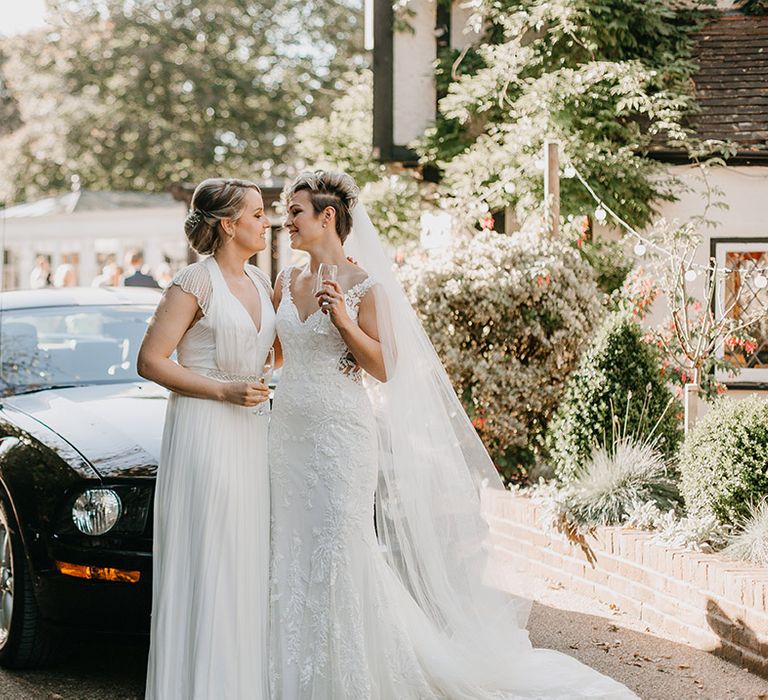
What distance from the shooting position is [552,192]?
9.48 meters

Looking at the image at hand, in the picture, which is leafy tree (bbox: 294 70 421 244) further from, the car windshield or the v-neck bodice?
the v-neck bodice

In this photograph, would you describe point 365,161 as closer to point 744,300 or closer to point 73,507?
point 744,300

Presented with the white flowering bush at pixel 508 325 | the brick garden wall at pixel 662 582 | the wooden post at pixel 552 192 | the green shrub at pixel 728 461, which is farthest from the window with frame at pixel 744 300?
the green shrub at pixel 728 461

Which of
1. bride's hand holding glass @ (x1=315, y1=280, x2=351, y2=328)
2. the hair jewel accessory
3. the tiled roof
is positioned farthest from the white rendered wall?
bride's hand holding glass @ (x1=315, y1=280, x2=351, y2=328)

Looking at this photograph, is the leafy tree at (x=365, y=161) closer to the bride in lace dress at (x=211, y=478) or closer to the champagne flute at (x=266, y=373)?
the champagne flute at (x=266, y=373)

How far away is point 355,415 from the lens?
176 inches

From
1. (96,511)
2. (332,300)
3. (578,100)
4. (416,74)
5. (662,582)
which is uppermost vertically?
(416,74)

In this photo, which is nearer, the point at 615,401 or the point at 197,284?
the point at 197,284

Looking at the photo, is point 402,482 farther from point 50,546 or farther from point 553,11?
point 553,11

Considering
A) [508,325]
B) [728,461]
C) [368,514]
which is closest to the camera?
[368,514]

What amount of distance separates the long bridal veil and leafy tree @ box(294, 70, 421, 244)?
10.6m

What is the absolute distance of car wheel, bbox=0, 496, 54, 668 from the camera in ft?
16.4

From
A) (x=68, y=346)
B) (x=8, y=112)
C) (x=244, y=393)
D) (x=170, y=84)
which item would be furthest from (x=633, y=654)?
(x=8, y=112)

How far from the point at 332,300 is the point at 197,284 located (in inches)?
22.0
